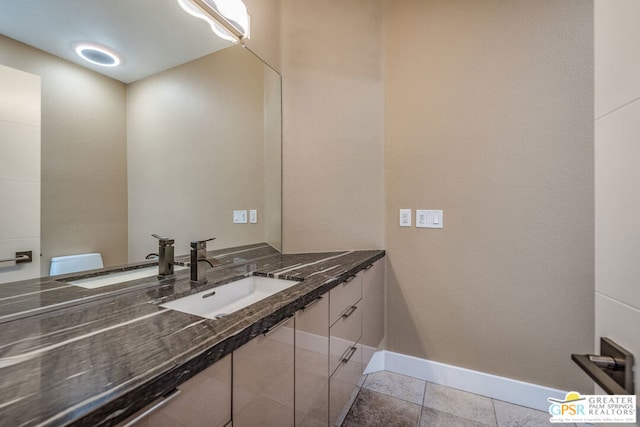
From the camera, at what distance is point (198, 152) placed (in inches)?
55.9

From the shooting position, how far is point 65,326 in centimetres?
70

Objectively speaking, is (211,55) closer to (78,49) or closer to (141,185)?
(78,49)

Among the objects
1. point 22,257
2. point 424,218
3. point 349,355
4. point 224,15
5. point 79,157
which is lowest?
point 349,355

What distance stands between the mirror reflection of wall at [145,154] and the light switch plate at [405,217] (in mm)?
1024

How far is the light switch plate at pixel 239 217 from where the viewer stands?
1706 millimetres

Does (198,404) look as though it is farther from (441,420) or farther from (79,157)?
(441,420)

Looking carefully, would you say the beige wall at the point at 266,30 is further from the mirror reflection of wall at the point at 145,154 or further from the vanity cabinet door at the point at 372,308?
the vanity cabinet door at the point at 372,308

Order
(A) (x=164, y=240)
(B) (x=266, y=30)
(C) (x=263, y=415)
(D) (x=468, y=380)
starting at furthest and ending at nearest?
(B) (x=266, y=30) < (D) (x=468, y=380) < (A) (x=164, y=240) < (C) (x=263, y=415)

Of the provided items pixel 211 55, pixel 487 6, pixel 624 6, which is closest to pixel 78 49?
pixel 211 55

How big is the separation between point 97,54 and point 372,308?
72.5 inches

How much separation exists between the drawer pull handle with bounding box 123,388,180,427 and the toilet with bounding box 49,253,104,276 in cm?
71

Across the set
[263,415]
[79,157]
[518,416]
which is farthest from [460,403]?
[79,157]

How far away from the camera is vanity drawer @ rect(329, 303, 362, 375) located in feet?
4.09

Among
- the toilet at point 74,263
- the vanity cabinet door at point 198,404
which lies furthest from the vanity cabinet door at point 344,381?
the toilet at point 74,263
